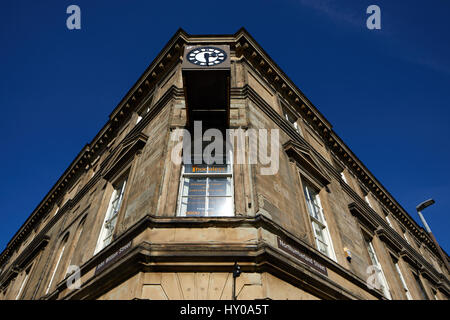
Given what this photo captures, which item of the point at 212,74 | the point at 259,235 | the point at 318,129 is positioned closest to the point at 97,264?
the point at 259,235

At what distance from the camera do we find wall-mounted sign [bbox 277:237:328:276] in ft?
21.1

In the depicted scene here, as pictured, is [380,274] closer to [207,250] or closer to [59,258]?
[207,250]

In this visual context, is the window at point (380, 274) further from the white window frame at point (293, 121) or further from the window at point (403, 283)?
the white window frame at point (293, 121)

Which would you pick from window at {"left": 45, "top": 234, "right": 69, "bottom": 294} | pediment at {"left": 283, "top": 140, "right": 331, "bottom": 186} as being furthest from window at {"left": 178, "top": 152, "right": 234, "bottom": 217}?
window at {"left": 45, "top": 234, "right": 69, "bottom": 294}

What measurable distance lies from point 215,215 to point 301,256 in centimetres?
232

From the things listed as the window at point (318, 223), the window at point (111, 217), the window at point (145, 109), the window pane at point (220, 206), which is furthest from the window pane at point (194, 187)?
the window at point (145, 109)

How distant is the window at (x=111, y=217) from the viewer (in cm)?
848

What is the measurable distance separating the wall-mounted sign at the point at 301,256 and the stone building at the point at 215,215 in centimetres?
4

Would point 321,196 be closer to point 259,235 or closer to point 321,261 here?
point 321,261

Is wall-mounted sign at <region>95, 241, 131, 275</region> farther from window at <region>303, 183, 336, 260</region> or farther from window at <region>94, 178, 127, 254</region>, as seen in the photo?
window at <region>303, 183, 336, 260</region>

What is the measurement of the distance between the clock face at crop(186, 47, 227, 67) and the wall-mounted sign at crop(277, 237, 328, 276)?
4.82m
